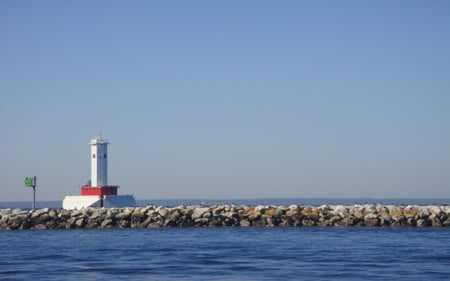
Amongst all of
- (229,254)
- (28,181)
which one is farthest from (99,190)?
(229,254)

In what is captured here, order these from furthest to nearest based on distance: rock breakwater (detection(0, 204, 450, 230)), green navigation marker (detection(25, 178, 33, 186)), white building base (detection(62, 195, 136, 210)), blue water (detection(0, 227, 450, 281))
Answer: white building base (detection(62, 195, 136, 210)), green navigation marker (detection(25, 178, 33, 186)), rock breakwater (detection(0, 204, 450, 230)), blue water (detection(0, 227, 450, 281))

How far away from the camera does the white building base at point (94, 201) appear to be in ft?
153

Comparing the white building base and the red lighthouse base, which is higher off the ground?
the red lighthouse base

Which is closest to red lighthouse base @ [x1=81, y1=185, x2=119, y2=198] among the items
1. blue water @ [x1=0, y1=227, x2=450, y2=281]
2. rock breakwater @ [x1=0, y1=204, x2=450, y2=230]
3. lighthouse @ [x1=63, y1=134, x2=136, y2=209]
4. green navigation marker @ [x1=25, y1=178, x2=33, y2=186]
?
lighthouse @ [x1=63, y1=134, x2=136, y2=209]

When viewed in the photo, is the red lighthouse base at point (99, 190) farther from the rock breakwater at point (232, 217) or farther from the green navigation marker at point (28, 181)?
the rock breakwater at point (232, 217)

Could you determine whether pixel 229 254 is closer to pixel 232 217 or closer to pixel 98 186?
pixel 232 217

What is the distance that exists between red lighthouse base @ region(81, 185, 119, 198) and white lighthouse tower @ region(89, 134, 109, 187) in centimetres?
24

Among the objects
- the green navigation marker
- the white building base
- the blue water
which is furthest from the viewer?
the white building base

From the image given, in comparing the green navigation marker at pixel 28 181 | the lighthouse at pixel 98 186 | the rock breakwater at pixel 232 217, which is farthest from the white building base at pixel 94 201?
the rock breakwater at pixel 232 217

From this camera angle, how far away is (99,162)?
46.8 meters

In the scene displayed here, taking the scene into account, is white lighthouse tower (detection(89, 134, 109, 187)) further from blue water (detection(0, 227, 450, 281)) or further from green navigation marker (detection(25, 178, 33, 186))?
blue water (detection(0, 227, 450, 281))

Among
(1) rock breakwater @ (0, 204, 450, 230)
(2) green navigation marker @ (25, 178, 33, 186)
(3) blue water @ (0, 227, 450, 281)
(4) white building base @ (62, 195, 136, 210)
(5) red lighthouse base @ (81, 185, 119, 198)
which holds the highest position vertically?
(2) green navigation marker @ (25, 178, 33, 186)

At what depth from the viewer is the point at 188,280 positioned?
21.6 metres

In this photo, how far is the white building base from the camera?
153 feet
